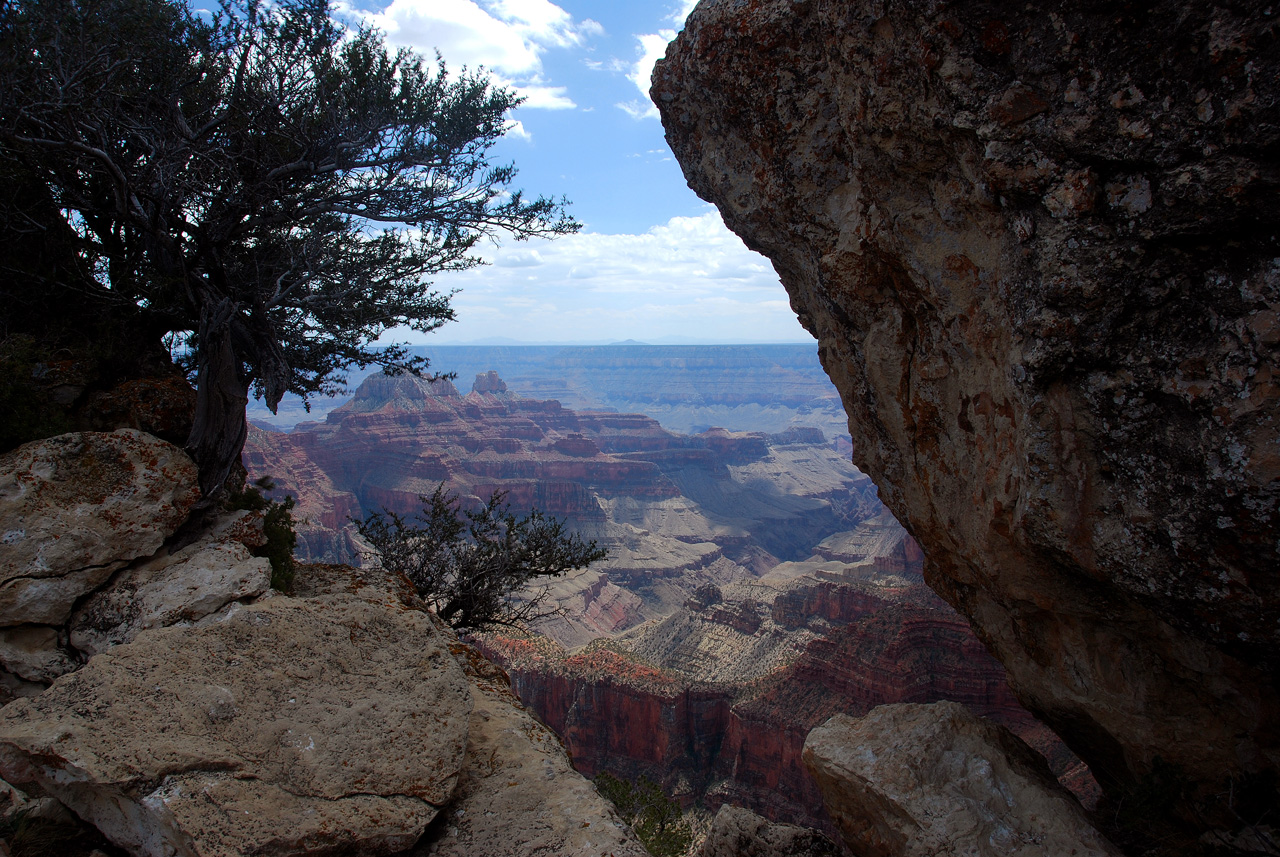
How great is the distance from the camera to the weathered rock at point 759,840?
555 cm

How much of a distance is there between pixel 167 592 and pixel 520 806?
11.3 ft

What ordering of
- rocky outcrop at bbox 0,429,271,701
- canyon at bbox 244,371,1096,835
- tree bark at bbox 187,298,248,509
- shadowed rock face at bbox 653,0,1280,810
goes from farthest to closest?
canyon at bbox 244,371,1096,835, tree bark at bbox 187,298,248,509, rocky outcrop at bbox 0,429,271,701, shadowed rock face at bbox 653,0,1280,810

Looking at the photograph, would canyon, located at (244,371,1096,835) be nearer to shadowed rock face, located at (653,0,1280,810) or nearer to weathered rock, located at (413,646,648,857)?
weathered rock, located at (413,646,648,857)

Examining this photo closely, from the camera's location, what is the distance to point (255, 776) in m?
3.82

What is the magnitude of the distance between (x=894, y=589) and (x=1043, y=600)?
42101 millimetres

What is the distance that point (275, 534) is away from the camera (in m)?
6.89

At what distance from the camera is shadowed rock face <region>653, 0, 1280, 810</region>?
3.34 meters

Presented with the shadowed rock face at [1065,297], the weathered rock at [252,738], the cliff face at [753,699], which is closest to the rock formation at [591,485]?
the cliff face at [753,699]

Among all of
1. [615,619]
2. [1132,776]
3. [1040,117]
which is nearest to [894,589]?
[615,619]

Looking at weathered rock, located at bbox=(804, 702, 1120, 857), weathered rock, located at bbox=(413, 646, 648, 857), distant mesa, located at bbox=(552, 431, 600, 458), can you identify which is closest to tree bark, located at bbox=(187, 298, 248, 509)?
weathered rock, located at bbox=(413, 646, 648, 857)

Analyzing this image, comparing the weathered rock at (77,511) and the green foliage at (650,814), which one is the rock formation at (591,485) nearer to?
the green foliage at (650,814)

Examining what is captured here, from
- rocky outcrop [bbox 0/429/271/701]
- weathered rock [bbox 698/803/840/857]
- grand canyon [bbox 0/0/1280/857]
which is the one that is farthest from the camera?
weathered rock [bbox 698/803/840/857]

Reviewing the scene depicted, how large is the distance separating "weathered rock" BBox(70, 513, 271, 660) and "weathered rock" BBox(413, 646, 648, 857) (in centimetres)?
232

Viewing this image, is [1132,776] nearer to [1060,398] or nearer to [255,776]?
[1060,398]
